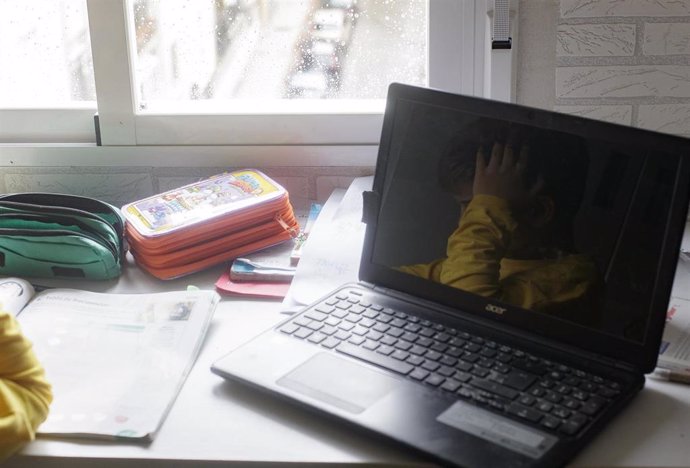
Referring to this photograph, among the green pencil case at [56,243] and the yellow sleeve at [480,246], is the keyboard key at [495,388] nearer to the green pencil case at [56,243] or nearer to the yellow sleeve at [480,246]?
the yellow sleeve at [480,246]

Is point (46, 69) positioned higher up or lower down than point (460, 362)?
higher up

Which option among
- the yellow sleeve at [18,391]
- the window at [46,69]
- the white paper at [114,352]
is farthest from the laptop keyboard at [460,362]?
the window at [46,69]

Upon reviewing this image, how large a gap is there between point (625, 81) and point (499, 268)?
527 mm

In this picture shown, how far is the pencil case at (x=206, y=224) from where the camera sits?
1247 millimetres

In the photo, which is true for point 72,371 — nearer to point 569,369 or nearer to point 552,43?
point 569,369

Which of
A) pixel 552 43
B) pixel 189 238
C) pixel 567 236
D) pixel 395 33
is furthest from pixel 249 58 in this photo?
pixel 567 236

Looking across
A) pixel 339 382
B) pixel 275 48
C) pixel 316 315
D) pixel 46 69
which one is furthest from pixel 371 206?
pixel 46 69

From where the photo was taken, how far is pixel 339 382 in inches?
35.9

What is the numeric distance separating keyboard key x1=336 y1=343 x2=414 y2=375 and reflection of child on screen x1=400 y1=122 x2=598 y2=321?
128 mm

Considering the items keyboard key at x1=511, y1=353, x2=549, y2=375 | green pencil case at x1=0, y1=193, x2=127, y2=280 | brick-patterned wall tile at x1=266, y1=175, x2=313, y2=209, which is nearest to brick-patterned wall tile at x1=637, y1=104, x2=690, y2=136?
brick-patterned wall tile at x1=266, y1=175, x2=313, y2=209

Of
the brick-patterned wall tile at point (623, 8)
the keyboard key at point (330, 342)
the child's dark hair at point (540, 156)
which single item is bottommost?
the keyboard key at point (330, 342)

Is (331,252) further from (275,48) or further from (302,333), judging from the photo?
(275,48)

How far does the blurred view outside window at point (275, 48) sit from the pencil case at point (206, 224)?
19 centimetres

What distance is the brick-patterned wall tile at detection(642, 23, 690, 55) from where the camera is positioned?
135 cm
